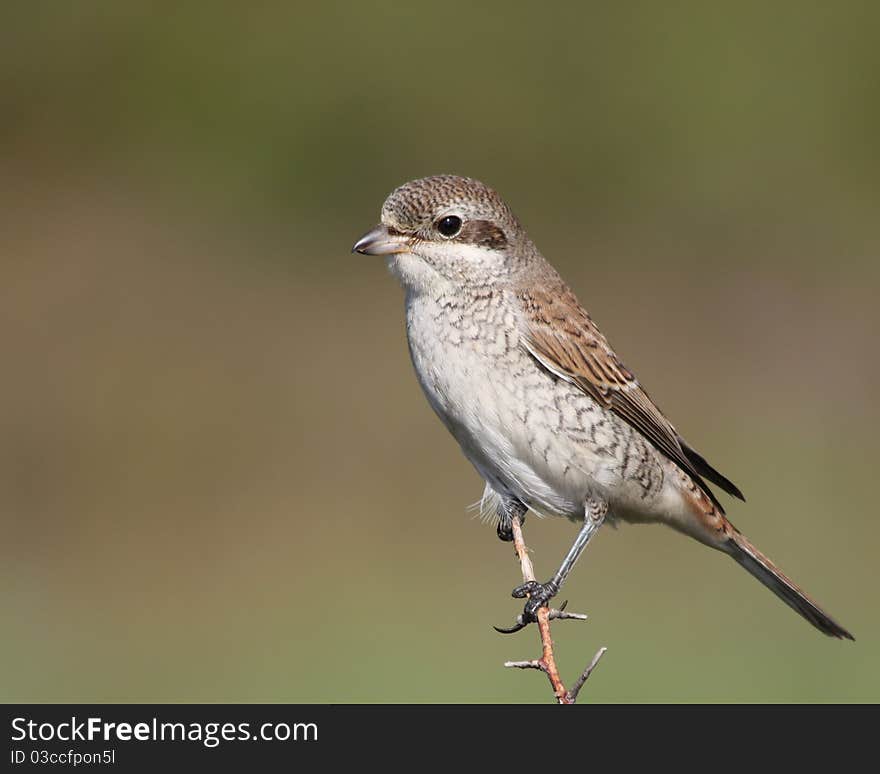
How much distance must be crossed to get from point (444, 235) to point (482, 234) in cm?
14

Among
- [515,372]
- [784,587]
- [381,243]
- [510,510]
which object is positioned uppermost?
[381,243]

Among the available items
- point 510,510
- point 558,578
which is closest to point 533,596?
point 558,578

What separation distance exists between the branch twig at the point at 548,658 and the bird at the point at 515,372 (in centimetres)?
25

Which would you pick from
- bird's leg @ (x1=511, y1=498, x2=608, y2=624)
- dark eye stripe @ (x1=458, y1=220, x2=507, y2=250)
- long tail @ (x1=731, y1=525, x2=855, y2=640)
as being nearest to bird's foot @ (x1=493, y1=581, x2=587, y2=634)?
bird's leg @ (x1=511, y1=498, x2=608, y2=624)

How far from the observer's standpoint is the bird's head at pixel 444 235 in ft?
14.4

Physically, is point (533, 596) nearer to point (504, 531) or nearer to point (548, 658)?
point (504, 531)

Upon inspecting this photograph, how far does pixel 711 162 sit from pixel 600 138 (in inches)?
44.1

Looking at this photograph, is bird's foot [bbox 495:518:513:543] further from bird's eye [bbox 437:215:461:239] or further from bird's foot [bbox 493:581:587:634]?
bird's eye [bbox 437:215:461:239]

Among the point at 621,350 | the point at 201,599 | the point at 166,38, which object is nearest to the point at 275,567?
the point at 201,599

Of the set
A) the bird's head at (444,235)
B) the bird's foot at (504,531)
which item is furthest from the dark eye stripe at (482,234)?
the bird's foot at (504,531)

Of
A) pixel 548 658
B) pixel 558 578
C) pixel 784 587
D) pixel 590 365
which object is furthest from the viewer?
pixel 784 587

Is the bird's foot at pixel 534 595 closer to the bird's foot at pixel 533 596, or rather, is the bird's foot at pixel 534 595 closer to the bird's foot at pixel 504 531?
the bird's foot at pixel 533 596

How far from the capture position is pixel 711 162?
14508 mm

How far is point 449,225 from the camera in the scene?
445 cm
